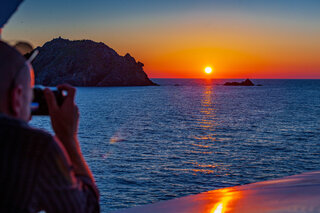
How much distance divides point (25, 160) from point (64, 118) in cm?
30

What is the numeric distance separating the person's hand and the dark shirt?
224 mm

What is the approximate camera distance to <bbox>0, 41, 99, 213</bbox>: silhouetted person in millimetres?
987

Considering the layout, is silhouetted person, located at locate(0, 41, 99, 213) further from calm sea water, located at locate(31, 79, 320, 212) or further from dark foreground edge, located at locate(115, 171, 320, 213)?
calm sea water, located at locate(31, 79, 320, 212)

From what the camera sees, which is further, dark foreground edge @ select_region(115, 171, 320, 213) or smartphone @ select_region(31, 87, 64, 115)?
dark foreground edge @ select_region(115, 171, 320, 213)

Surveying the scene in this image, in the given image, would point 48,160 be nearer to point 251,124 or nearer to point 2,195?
point 2,195

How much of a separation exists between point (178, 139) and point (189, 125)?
14.2 m

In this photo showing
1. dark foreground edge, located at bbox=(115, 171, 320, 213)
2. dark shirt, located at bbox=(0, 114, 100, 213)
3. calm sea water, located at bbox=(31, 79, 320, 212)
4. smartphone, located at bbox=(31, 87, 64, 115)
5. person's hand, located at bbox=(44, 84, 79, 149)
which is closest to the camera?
dark shirt, located at bbox=(0, 114, 100, 213)

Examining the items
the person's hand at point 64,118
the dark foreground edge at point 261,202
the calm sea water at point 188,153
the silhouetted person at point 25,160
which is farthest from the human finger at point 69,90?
the calm sea water at point 188,153

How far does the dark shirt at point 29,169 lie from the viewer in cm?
98

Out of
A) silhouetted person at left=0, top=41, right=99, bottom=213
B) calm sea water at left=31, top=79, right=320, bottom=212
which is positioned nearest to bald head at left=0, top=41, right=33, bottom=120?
silhouetted person at left=0, top=41, right=99, bottom=213

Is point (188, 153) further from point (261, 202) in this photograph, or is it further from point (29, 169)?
point (29, 169)

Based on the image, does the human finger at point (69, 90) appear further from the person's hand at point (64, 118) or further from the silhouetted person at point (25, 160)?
the silhouetted person at point (25, 160)

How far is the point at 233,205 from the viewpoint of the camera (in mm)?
4375

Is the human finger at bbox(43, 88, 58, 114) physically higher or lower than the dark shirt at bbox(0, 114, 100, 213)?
higher
